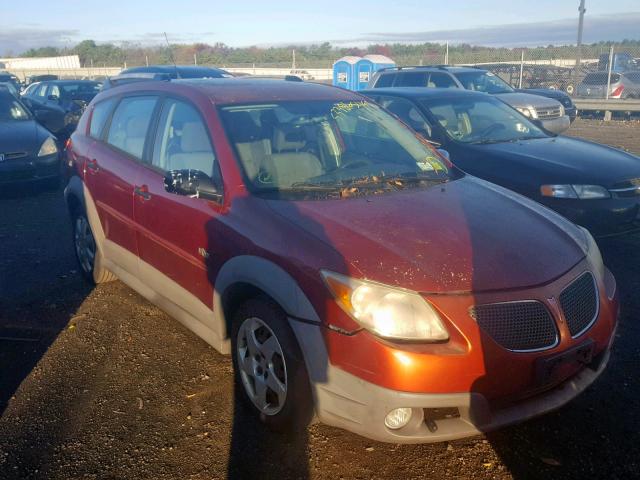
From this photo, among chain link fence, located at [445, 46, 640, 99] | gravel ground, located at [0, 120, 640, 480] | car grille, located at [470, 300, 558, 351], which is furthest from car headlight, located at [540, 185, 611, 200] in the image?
chain link fence, located at [445, 46, 640, 99]

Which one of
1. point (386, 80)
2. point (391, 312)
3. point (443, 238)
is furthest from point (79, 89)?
point (391, 312)

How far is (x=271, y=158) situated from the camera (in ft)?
11.5

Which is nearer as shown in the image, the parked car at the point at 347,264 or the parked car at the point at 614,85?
the parked car at the point at 347,264

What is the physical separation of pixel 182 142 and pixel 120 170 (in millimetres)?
748

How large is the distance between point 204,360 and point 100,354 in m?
0.73

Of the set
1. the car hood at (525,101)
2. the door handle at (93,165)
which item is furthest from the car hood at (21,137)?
the car hood at (525,101)

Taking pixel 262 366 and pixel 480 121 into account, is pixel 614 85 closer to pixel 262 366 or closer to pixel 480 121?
pixel 480 121

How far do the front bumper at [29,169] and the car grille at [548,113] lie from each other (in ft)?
32.3

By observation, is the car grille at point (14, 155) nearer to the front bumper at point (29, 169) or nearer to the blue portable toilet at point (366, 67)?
the front bumper at point (29, 169)

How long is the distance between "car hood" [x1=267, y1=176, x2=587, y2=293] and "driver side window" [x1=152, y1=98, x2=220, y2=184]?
2.12 feet

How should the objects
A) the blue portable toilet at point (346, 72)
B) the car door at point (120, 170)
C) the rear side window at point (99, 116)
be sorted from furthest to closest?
the blue portable toilet at point (346, 72)
the rear side window at point (99, 116)
the car door at point (120, 170)

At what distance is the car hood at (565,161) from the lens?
17.8ft

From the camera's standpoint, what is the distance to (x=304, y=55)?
5766cm

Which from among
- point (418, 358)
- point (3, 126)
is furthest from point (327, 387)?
point (3, 126)
